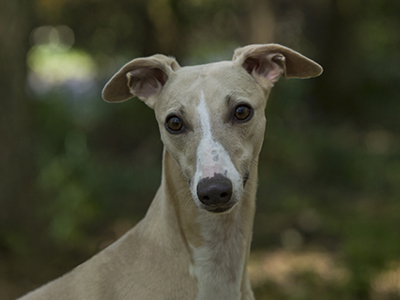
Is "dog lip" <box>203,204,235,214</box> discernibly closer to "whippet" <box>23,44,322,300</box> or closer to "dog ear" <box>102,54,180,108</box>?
"whippet" <box>23,44,322,300</box>

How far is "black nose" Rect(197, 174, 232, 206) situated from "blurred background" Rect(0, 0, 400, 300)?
2896mm

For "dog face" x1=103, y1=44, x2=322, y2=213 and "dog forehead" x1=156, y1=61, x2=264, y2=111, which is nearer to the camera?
"dog face" x1=103, y1=44, x2=322, y2=213

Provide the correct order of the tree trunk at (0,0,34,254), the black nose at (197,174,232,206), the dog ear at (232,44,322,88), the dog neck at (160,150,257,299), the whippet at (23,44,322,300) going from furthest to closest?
the tree trunk at (0,0,34,254) → the dog ear at (232,44,322,88) → the dog neck at (160,150,257,299) → the whippet at (23,44,322,300) → the black nose at (197,174,232,206)

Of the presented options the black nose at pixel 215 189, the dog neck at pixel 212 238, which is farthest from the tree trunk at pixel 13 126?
the black nose at pixel 215 189

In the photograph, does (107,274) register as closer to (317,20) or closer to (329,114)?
(329,114)

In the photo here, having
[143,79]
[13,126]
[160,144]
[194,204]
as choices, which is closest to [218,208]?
[194,204]

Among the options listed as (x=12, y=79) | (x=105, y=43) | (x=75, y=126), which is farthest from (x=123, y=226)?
(x=105, y=43)

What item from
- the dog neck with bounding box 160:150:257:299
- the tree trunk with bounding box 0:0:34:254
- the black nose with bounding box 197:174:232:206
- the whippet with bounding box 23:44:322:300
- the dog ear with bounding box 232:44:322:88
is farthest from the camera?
the tree trunk with bounding box 0:0:34:254

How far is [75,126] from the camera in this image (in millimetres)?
9289

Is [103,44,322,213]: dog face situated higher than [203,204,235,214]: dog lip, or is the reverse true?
[103,44,322,213]: dog face

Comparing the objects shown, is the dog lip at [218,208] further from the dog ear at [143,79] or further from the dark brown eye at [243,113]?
the dog ear at [143,79]

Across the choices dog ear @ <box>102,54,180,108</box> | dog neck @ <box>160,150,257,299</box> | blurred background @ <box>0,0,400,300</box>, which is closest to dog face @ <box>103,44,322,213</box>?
dog ear @ <box>102,54,180,108</box>

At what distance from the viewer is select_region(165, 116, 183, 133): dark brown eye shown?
2.74 metres

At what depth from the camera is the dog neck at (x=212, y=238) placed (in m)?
2.75
